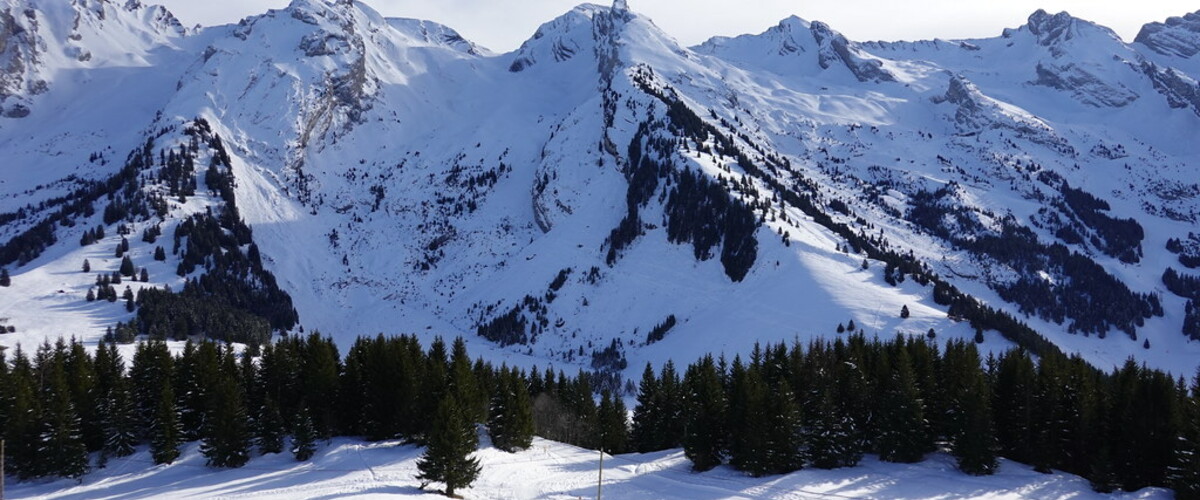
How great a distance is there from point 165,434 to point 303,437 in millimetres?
11751

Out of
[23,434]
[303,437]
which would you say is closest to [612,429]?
[303,437]

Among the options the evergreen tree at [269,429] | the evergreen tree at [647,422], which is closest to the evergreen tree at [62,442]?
the evergreen tree at [269,429]

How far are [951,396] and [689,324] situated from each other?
10041cm

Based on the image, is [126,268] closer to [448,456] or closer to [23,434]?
[23,434]

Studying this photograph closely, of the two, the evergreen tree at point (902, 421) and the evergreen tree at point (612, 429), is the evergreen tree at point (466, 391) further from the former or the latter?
the evergreen tree at point (902, 421)

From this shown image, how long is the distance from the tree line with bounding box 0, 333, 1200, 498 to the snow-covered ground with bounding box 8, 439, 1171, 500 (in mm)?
1456

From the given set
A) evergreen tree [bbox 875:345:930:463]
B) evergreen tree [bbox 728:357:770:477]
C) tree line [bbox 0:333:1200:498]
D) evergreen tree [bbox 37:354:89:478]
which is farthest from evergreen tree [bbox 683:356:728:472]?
evergreen tree [bbox 37:354:89:478]

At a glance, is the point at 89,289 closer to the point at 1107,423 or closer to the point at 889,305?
the point at 889,305

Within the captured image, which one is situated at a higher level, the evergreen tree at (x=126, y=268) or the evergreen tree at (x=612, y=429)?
the evergreen tree at (x=126, y=268)

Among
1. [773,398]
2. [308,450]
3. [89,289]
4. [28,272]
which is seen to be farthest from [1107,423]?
[28,272]

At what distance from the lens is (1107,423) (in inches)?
2502

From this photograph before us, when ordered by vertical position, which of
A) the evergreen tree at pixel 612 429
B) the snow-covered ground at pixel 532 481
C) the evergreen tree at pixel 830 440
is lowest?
the evergreen tree at pixel 612 429

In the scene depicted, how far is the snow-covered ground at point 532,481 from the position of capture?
60062mm

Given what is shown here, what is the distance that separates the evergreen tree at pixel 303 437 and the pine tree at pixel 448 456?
51.1 ft
